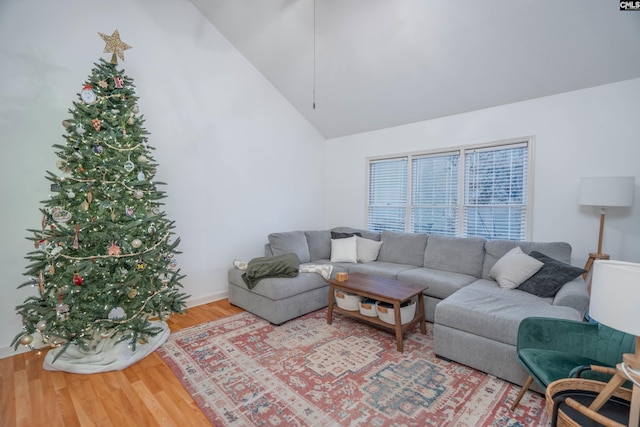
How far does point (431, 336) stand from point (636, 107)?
2955 millimetres

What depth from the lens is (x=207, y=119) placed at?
3668mm

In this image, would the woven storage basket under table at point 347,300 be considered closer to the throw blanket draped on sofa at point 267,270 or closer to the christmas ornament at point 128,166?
the throw blanket draped on sofa at point 267,270

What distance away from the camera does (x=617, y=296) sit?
1.04m

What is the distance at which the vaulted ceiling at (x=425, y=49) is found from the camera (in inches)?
97.6

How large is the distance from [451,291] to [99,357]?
3.27 meters

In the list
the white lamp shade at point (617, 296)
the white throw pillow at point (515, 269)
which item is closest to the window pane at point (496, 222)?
the white throw pillow at point (515, 269)

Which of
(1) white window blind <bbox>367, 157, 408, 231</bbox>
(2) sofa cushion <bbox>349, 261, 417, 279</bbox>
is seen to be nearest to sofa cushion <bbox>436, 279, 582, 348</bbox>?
(2) sofa cushion <bbox>349, 261, 417, 279</bbox>

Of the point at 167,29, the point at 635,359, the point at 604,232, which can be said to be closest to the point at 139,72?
the point at 167,29

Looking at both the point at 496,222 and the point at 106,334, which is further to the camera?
the point at 496,222

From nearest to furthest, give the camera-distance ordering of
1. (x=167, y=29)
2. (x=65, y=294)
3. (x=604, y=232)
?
(x=65, y=294), (x=604, y=232), (x=167, y=29)

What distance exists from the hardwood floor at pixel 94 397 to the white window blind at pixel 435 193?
3.57 meters

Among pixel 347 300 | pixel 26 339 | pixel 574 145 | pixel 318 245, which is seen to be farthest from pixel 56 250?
pixel 574 145

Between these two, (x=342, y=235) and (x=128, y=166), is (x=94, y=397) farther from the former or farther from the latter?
(x=342, y=235)

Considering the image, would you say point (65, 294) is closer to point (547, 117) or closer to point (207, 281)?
point (207, 281)
